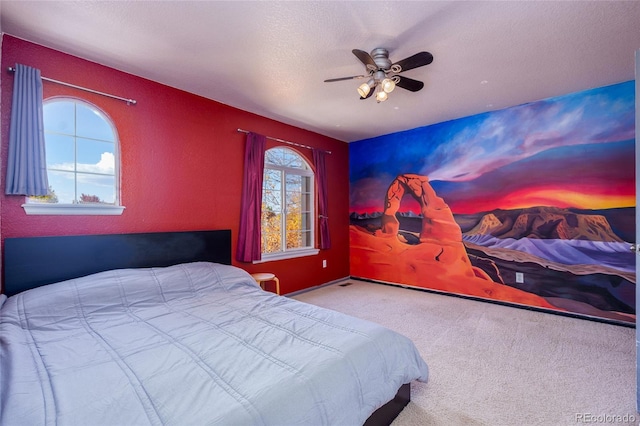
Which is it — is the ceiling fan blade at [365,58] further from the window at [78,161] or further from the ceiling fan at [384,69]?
the window at [78,161]

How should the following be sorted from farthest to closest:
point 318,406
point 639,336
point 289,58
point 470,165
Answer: point 470,165 → point 289,58 → point 639,336 → point 318,406

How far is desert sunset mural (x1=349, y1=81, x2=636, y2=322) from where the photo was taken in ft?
10.0

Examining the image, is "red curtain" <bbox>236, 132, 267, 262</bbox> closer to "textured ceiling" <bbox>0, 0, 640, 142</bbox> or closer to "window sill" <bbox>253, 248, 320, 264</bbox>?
"window sill" <bbox>253, 248, 320, 264</bbox>

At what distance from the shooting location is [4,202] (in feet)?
6.92

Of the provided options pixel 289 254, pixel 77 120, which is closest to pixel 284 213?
pixel 289 254

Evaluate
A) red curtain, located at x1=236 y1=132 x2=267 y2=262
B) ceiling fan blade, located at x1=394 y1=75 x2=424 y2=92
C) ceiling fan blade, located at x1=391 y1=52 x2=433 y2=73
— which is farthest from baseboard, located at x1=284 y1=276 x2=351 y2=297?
ceiling fan blade, located at x1=391 y1=52 x2=433 y2=73

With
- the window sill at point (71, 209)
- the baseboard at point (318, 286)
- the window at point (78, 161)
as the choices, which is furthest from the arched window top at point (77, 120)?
the baseboard at point (318, 286)

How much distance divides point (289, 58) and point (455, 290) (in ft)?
12.2

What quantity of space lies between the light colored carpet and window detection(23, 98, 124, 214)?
→ 2800mm

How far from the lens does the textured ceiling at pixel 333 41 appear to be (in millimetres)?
1853

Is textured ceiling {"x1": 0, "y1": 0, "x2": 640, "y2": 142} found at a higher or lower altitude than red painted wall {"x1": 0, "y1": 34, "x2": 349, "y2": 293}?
higher

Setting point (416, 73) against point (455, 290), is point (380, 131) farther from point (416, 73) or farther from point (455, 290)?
point (455, 290)

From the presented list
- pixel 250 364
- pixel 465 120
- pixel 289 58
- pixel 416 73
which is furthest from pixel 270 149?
pixel 250 364

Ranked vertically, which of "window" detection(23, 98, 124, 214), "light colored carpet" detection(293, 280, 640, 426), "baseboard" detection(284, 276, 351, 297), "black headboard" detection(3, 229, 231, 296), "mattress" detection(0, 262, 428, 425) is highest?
"window" detection(23, 98, 124, 214)
